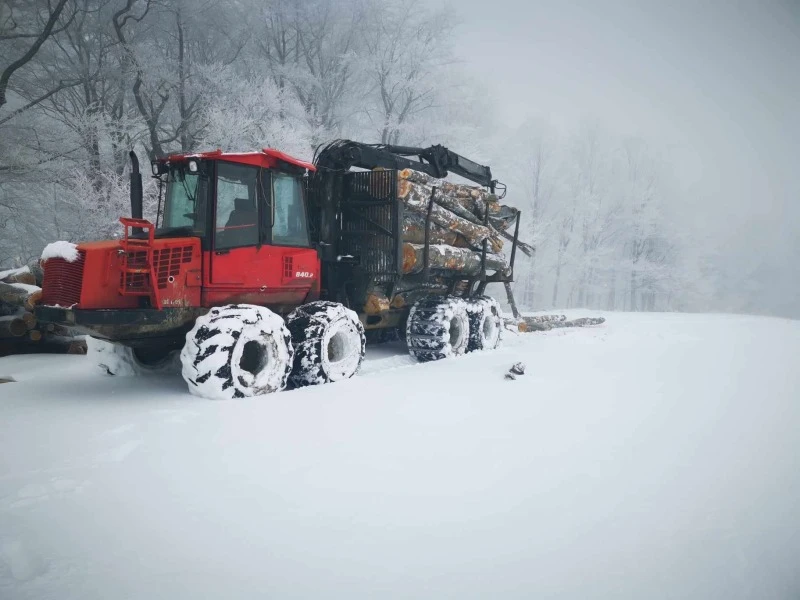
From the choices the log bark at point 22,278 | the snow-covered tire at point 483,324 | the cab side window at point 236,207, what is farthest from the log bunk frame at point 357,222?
the log bark at point 22,278

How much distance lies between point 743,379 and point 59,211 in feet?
59.9

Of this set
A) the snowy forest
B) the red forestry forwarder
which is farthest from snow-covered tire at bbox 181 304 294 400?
the snowy forest

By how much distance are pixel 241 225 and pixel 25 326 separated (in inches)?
205

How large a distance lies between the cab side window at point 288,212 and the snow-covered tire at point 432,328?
2756 millimetres

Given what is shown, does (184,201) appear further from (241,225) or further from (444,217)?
(444,217)

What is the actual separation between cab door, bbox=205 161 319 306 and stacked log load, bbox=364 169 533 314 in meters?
1.73

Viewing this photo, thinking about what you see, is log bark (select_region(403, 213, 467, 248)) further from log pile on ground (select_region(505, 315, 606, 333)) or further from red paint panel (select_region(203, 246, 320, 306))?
A: log pile on ground (select_region(505, 315, 606, 333))

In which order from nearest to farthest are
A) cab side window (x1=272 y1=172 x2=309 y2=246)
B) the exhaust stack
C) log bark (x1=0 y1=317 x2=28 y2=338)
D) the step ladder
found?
the step ladder → the exhaust stack → cab side window (x1=272 y1=172 x2=309 y2=246) → log bark (x1=0 y1=317 x2=28 y2=338)

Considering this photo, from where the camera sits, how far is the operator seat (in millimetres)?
5562

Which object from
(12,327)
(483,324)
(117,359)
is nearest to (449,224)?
(483,324)

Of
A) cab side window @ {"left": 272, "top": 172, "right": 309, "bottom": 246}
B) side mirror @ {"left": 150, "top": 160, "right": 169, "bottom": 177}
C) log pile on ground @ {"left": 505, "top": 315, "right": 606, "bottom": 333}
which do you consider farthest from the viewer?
log pile on ground @ {"left": 505, "top": 315, "right": 606, "bottom": 333}

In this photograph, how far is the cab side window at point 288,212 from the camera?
20.1 feet

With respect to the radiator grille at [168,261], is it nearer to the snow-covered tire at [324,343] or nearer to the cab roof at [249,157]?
the cab roof at [249,157]

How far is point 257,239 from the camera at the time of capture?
229 inches
